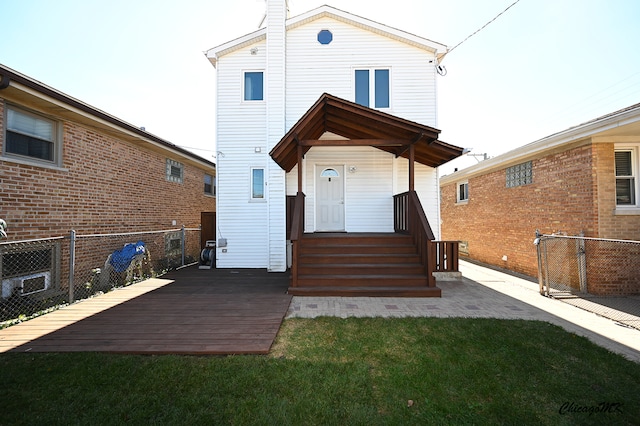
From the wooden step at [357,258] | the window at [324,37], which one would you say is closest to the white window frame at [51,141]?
the wooden step at [357,258]

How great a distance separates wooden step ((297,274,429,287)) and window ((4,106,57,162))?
6274 millimetres

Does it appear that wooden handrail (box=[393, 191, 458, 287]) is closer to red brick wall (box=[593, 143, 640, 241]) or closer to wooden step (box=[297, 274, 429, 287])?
wooden step (box=[297, 274, 429, 287])

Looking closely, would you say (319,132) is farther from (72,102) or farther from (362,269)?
(72,102)

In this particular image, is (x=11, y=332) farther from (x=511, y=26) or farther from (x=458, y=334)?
(x=511, y=26)

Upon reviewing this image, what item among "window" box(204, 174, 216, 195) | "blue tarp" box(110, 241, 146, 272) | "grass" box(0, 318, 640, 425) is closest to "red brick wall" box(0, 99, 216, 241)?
"blue tarp" box(110, 241, 146, 272)

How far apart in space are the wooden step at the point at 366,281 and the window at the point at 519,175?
17.4 ft

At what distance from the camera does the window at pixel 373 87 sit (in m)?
9.09

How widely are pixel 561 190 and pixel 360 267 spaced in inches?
226

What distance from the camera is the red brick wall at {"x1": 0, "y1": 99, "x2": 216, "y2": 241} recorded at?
18.2 ft

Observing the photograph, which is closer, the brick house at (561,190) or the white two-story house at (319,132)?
the brick house at (561,190)

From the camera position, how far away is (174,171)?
434 inches

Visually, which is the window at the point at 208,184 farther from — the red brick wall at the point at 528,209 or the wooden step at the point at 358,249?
the red brick wall at the point at 528,209

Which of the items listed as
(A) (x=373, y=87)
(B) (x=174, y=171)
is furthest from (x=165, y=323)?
(A) (x=373, y=87)

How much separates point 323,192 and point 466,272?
5.31 m
